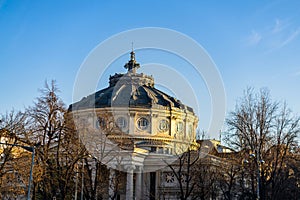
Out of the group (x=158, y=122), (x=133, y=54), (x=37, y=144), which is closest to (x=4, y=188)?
(x=37, y=144)

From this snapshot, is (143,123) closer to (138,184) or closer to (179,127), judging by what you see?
(179,127)

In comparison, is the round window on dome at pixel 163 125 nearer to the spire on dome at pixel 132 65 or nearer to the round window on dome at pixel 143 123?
the round window on dome at pixel 143 123

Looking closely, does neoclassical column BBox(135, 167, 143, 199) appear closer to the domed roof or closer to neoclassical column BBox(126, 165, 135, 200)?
neoclassical column BBox(126, 165, 135, 200)

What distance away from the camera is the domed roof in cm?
7794

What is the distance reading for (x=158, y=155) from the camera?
6394 cm

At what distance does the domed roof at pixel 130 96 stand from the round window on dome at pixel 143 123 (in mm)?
2482

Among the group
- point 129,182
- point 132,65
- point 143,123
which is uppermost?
point 132,65

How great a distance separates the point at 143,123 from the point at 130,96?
6145 millimetres

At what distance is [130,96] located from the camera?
79250 mm

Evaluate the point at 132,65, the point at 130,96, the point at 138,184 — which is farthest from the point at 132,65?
the point at 138,184

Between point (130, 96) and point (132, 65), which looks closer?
point (130, 96)

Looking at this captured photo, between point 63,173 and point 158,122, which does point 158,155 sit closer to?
point 158,122

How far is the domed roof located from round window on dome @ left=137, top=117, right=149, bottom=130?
2482 mm

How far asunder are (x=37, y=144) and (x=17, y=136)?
274 cm
